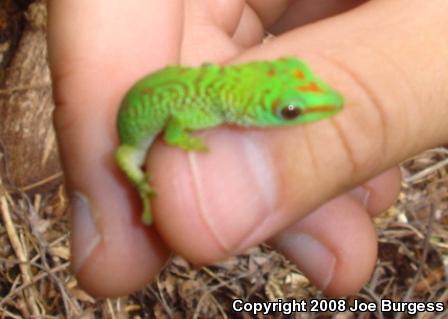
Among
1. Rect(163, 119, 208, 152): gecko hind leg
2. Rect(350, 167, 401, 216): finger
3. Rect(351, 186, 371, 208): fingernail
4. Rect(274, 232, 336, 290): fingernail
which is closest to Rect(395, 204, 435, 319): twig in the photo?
Rect(350, 167, 401, 216): finger

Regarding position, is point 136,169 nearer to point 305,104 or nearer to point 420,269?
point 305,104

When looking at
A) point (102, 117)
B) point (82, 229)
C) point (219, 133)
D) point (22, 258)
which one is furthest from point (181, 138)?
point (22, 258)

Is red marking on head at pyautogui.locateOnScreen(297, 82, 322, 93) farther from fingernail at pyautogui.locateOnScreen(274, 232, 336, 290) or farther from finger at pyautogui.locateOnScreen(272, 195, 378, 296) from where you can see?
fingernail at pyautogui.locateOnScreen(274, 232, 336, 290)

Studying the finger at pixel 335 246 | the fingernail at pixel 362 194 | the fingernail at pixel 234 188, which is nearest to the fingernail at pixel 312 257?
the finger at pixel 335 246

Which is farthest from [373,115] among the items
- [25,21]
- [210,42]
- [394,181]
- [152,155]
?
[25,21]

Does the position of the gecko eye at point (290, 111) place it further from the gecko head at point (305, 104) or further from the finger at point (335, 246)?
the finger at point (335, 246)

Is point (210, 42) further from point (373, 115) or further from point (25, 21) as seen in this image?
point (25, 21)
